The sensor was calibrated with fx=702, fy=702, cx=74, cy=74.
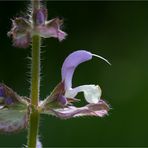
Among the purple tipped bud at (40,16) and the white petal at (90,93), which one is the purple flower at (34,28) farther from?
the white petal at (90,93)

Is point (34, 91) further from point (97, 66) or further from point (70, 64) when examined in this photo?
point (97, 66)

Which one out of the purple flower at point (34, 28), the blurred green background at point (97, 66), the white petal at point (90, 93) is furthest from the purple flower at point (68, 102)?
the blurred green background at point (97, 66)

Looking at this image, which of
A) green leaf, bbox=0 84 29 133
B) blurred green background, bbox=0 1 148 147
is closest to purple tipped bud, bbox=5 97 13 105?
green leaf, bbox=0 84 29 133

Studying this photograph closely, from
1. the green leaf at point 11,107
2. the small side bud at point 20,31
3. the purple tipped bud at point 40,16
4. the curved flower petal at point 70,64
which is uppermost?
the purple tipped bud at point 40,16

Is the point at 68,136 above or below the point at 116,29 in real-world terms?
below

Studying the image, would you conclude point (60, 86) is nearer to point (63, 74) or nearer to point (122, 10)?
point (63, 74)

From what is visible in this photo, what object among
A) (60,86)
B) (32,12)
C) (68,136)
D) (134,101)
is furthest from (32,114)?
(134,101)

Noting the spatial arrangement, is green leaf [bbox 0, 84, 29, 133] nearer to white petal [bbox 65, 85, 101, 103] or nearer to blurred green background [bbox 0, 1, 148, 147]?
white petal [bbox 65, 85, 101, 103]
